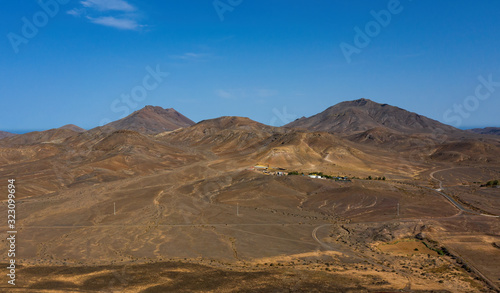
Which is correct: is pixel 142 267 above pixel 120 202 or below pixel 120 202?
below

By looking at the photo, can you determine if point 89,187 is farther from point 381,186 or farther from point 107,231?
point 381,186

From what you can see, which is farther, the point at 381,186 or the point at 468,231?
the point at 381,186

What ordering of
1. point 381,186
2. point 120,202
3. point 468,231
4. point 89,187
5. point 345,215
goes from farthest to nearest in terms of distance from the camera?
point 89,187 → point 381,186 → point 120,202 → point 345,215 → point 468,231

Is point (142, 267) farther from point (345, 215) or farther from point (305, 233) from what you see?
point (345, 215)

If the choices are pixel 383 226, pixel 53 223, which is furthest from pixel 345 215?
pixel 53 223

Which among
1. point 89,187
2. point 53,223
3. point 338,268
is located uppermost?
point 89,187

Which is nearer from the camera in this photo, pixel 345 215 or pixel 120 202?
pixel 345 215

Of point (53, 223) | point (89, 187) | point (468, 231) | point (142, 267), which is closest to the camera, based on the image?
point (142, 267)

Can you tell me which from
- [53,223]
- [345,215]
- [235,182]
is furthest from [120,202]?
[345,215]

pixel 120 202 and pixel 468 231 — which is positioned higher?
pixel 120 202
